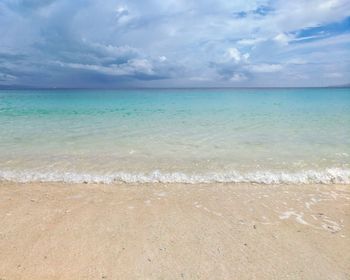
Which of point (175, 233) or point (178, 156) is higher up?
point (175, 233)

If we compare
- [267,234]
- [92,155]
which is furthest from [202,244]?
[92,155]

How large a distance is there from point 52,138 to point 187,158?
265 inches

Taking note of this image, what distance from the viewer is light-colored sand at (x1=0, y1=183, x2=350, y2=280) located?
3.58 m

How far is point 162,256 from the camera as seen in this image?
12.6ft

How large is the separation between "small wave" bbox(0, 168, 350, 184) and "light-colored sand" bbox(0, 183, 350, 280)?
1.82 ft

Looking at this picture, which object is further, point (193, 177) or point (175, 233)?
point (193, 177)

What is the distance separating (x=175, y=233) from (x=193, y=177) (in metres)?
3.02

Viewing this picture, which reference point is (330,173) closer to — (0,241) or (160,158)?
(160,158)

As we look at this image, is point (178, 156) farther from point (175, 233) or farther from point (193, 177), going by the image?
point (175, 233)

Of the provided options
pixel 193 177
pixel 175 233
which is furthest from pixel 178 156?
pixel 175 233

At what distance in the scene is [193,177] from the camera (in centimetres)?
741

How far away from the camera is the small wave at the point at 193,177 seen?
7.18 metres

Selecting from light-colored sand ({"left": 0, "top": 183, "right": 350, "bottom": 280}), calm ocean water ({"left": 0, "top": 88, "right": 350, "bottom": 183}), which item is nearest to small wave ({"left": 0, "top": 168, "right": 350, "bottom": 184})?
calm ocean water ({"left": 0, "top": 88, "right": 350, "bottom": 183})

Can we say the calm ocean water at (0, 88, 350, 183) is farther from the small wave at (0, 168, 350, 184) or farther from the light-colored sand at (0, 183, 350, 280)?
the light-colored sand at (0, 183, 350, 280)
